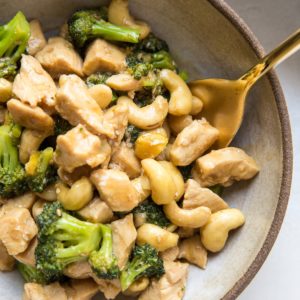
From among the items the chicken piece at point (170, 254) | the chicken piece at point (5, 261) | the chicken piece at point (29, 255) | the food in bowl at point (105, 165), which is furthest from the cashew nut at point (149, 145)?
the chicken piece at point (5, 261)

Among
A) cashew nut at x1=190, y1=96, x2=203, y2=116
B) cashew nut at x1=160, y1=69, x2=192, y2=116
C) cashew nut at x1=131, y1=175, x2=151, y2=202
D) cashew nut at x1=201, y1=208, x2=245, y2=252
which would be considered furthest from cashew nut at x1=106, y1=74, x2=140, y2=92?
cashew nut at x1=201, y1=208, x2=245, y2=252

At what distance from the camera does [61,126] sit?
6.05ft

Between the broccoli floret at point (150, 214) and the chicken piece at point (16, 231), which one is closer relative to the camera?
the chicken piece at point (16, 231)

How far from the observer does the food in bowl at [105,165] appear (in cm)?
173

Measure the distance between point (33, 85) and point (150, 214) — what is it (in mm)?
585

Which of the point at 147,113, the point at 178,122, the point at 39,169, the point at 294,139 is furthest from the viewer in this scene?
the point at 294,139

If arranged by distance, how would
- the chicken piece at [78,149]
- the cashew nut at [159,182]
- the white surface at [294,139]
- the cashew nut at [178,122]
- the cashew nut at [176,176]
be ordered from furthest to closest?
the white surface at [294,139], the cashew nut at [178,122], the cashew nut at [176,176], the cashew nut at [159,182], the chicken piece at [78,149]

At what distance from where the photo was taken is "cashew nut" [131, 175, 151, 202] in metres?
1.82

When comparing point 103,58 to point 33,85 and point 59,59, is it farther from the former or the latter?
point 33,85

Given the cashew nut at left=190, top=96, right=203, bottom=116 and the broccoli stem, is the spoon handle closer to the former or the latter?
the cashew nut at left=190, top=96, right=203, bottom=116

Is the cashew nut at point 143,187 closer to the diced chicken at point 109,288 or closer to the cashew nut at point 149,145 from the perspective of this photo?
the cashew nut at point 149,145

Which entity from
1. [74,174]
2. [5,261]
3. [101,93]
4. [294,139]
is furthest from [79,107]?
[294,139]

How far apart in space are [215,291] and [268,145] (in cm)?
54

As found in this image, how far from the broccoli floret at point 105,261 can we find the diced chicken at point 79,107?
1.14 feet
